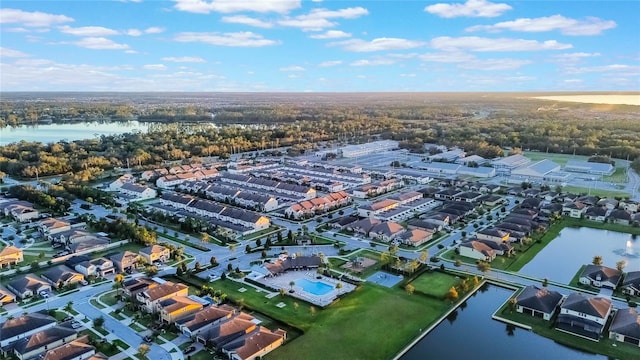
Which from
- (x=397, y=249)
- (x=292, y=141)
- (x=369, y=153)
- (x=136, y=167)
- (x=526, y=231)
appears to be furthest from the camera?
(x=292, y=141)

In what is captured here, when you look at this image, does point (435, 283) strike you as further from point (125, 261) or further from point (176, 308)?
point (125, 261)

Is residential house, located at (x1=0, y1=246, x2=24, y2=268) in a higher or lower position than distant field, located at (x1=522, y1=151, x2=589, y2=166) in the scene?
lower

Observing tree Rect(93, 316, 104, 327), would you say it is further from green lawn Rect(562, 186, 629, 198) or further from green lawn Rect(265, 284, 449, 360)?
green lawn Rect(562, 186, 629, 198)

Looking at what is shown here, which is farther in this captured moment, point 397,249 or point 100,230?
point 100,230

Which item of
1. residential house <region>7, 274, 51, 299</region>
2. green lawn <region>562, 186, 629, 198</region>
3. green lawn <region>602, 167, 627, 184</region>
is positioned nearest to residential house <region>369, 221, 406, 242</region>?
residential house <region>7, 274, 51, 299</region>

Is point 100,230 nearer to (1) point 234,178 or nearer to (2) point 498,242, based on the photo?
(1) point 234,178

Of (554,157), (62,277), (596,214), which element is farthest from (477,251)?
(554,157)

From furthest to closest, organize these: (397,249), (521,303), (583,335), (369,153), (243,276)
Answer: (369,153) < (397,249) < (243,276) < (521,303) < (583,335)

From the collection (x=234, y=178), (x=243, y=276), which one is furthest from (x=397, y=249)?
(x=234, y=178)
